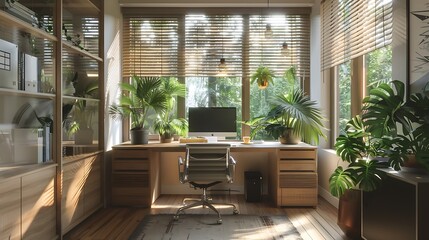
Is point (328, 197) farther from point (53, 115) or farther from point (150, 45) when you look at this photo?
point (53, 115)

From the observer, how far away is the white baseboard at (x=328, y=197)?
409cm

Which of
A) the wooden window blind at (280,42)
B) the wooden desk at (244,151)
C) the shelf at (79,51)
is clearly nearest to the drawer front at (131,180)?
the wooden desk at (244,151)

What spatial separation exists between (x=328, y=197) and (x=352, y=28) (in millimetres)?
2152

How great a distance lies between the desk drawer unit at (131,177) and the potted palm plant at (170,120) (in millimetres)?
494

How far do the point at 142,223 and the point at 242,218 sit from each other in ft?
3.60

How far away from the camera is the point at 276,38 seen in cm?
488

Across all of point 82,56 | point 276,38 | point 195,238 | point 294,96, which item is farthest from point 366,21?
point 82,56

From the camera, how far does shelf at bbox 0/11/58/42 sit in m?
2.29

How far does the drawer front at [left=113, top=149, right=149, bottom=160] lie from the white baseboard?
2.41m

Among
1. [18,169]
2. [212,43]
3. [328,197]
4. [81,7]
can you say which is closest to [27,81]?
[18,169]

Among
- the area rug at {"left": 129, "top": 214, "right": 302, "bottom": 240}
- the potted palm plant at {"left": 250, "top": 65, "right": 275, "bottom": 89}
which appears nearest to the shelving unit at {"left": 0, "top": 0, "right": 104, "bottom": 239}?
the area rug at {"left": 129, "top": 214, "right": 302, "bottom": 240}

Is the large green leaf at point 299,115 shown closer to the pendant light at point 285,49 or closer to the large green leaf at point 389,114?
the pendant light at point 285,49

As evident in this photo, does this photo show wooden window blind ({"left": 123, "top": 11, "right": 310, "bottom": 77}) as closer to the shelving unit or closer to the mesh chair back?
the shelving unit

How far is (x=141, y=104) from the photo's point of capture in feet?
14.4
